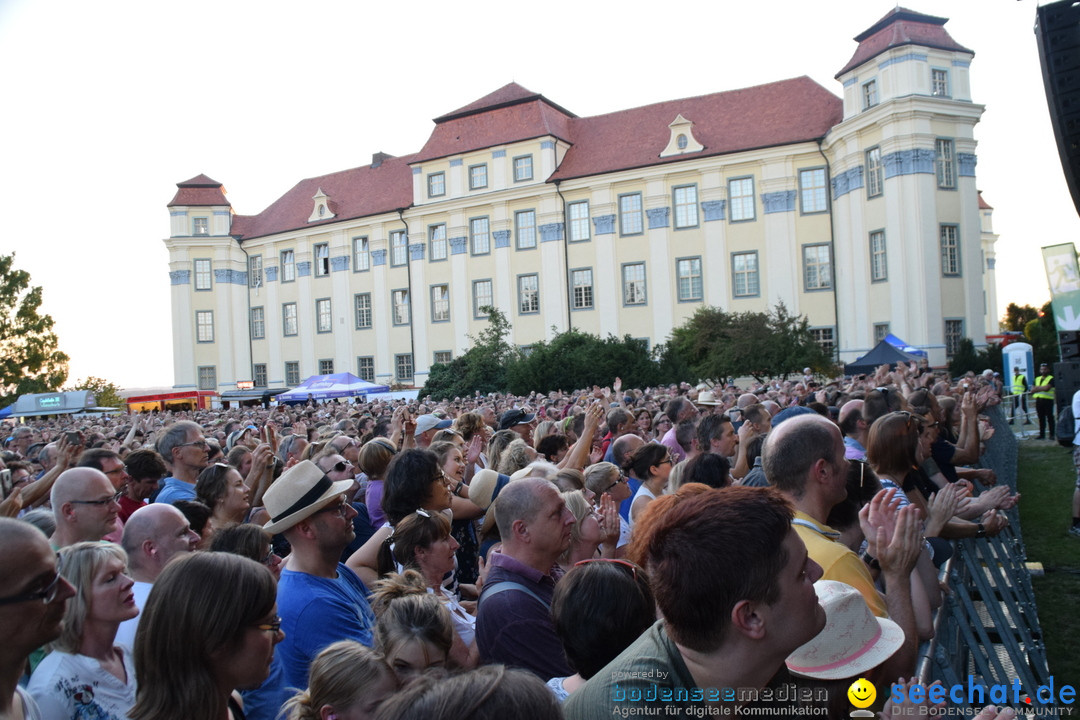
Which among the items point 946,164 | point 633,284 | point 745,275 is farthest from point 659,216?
point 946,164

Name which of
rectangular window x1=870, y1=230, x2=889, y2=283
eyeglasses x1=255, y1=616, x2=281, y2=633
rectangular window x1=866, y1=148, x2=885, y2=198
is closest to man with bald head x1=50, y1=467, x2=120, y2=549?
eyeglasses x1=255, y1=616, x2=281, y2=633

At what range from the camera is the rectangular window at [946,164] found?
113ft

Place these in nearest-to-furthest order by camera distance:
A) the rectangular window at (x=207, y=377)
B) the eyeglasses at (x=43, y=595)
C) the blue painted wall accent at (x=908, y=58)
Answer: the eyeglasses at (x=43, y=595) → the blue painted wall accent at (x=908, y=58) → the rectangular window at (x=207, y=377)

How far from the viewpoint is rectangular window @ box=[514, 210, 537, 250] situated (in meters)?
45.4

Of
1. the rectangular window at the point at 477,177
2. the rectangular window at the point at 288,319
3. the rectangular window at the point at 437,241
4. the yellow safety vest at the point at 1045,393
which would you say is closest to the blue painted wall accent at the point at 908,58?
the yellow safety vest at the point at 1045,393

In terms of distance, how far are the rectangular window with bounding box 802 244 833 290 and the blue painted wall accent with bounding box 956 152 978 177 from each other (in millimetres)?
6822

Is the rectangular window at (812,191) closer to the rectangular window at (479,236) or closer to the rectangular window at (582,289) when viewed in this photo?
the rectangular window at (582,289)

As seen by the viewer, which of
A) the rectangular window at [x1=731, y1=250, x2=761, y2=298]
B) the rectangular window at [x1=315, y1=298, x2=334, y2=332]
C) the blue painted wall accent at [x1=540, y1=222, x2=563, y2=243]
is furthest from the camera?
the rectangular window at [x1=315, y1=298, x2=334, y2=332]

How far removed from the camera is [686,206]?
41562mm

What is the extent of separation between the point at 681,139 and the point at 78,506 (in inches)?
1615

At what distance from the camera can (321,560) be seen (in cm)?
367

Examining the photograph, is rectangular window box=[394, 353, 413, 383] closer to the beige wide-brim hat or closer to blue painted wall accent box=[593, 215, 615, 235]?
blue painted wall accent box=[593, 215, 615, 235]

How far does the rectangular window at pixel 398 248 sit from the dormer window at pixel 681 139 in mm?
17667

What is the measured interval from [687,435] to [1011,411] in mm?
24612
